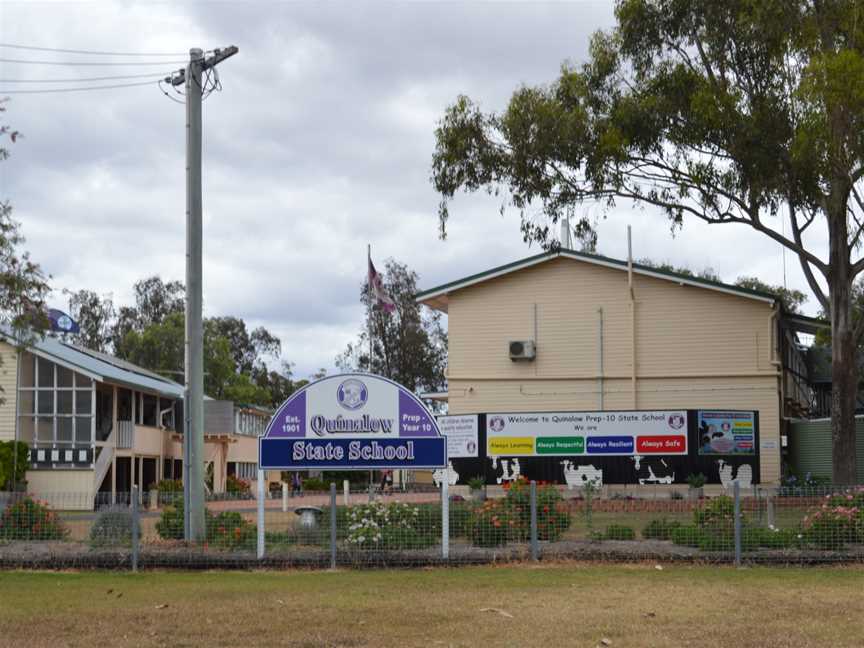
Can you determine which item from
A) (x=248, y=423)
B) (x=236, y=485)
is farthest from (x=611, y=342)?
(x=248, y=423)

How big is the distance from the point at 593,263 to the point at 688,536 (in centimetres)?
2059

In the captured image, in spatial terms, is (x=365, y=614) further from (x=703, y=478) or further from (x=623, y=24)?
(x=703, y=478)

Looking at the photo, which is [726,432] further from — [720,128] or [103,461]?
[103,461]

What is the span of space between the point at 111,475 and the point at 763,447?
874 inches

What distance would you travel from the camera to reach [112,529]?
1825 centimetres

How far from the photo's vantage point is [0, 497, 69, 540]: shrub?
1872 cm

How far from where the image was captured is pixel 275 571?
56.1ft

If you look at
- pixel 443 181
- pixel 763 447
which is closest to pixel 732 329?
pixel 763 447

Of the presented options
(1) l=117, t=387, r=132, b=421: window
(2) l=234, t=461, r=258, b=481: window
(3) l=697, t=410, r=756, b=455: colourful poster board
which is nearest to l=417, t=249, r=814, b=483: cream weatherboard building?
(3) l=697, t=410, r=756, b=455: colourful poster board

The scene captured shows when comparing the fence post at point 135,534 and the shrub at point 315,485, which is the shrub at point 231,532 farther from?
the shrub at point 315,485

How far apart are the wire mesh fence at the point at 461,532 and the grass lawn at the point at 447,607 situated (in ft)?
1.77

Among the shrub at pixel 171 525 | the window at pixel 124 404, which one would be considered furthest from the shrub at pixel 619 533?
Answer: the window at pixel 124 404

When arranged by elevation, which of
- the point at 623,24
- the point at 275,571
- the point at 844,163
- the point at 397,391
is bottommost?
the point at 275,571

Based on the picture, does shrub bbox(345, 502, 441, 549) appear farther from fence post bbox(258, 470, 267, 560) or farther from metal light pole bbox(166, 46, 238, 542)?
metal light pole bbox(166, 46, 238, 542)
